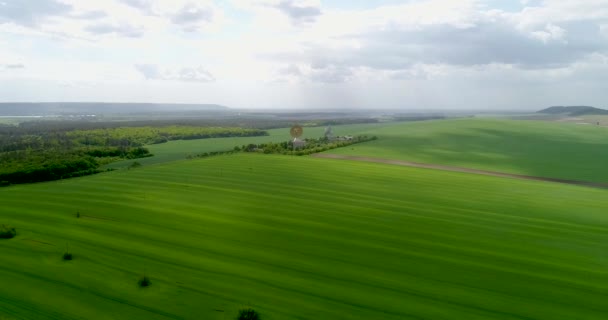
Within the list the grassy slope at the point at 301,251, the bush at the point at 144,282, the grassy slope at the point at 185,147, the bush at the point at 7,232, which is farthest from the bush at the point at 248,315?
the grassy slope at the point at 185,147

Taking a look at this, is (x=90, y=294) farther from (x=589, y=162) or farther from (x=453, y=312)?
(x=589, y=162)

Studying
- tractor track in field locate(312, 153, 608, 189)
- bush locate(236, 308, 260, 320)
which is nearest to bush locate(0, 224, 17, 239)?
bush locate(236, 308, 260, 320)

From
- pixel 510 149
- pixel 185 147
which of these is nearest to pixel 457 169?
pixel 510 149

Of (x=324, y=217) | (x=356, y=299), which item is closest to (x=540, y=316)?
(x=356, y=299)

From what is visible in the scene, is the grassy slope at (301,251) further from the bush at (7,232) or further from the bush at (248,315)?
the bush at (248,315)

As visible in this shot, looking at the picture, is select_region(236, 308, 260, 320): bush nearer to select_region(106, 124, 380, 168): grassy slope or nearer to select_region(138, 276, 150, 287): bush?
select_region(138, 276, 150, 287): bush

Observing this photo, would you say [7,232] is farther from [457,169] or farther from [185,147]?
→ [185,147]

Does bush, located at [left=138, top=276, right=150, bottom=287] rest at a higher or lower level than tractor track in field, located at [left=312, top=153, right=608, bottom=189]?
lower
